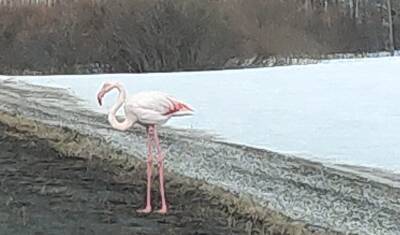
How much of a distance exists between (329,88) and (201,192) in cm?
1213

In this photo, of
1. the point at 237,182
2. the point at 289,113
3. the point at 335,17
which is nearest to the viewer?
the point at 237,182

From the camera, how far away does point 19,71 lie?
3481 cm

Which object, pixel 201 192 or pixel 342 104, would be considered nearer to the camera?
pixel 201 192

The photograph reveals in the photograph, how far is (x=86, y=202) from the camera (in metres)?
8.56

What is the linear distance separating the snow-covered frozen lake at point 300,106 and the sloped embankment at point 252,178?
86 cm

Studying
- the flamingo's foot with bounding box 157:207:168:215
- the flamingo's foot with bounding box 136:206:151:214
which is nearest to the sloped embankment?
the flamingo's foot with bounding box 157:207:168:215

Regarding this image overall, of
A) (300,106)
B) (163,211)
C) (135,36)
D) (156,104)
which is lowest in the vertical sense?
(163,211)

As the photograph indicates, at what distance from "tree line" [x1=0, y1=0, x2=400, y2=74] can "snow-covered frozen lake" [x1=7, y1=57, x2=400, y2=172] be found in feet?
28.2

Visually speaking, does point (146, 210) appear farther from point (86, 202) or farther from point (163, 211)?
point (86, 202)

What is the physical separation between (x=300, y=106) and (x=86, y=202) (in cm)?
985

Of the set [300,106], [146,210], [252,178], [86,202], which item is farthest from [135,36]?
[146,210]

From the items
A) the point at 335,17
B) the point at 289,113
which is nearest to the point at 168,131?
the point at 289,113

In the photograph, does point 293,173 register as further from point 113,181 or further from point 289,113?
point 289,113

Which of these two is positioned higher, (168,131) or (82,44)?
(82,44)
